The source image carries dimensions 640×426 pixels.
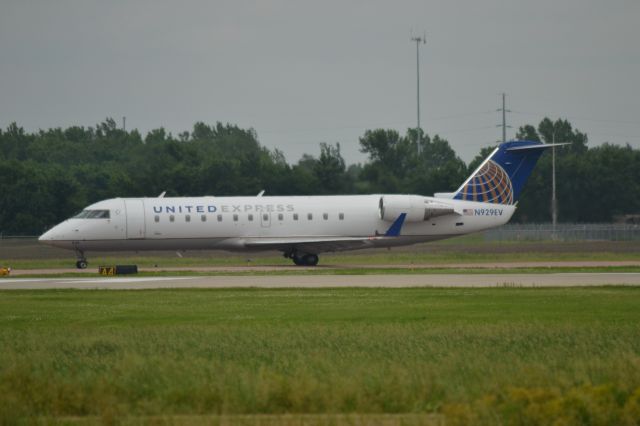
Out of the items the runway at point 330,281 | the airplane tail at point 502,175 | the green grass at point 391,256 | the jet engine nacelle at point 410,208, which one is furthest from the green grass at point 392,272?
the airplane tail at point 502,175

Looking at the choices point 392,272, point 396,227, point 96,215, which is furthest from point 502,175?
point 96,215

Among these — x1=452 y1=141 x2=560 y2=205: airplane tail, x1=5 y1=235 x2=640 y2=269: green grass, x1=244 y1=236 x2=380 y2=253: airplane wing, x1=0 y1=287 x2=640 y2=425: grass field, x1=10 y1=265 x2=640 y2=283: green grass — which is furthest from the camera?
x1=452 y1=141 x2=560 y2=205: airplane tail

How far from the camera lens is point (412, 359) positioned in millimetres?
16969

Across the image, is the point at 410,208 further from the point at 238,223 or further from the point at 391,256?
the point at 238,223

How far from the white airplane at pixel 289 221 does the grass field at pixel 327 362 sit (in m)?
20.5

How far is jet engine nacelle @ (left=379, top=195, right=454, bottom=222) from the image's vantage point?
48.5 meters

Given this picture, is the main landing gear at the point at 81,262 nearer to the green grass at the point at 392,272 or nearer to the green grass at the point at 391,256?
the green grass at the point at 391,256

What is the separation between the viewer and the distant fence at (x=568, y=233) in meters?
69.6

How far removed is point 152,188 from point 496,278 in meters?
40.0

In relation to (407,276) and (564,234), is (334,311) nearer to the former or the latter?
(407,276)

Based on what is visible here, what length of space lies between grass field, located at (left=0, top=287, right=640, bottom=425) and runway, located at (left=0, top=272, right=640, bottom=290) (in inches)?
229

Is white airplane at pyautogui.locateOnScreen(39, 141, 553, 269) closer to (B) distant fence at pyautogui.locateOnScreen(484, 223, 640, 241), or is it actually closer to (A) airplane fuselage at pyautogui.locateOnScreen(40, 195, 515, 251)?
(A) airplane fuselage at pyautogui.locateOnScreen(40, 195, 515, 251)

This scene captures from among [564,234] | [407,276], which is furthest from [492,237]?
[407,276]

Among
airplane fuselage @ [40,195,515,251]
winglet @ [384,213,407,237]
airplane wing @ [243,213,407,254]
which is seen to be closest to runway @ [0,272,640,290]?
airplane fuselage @ [40,195,515,251]
